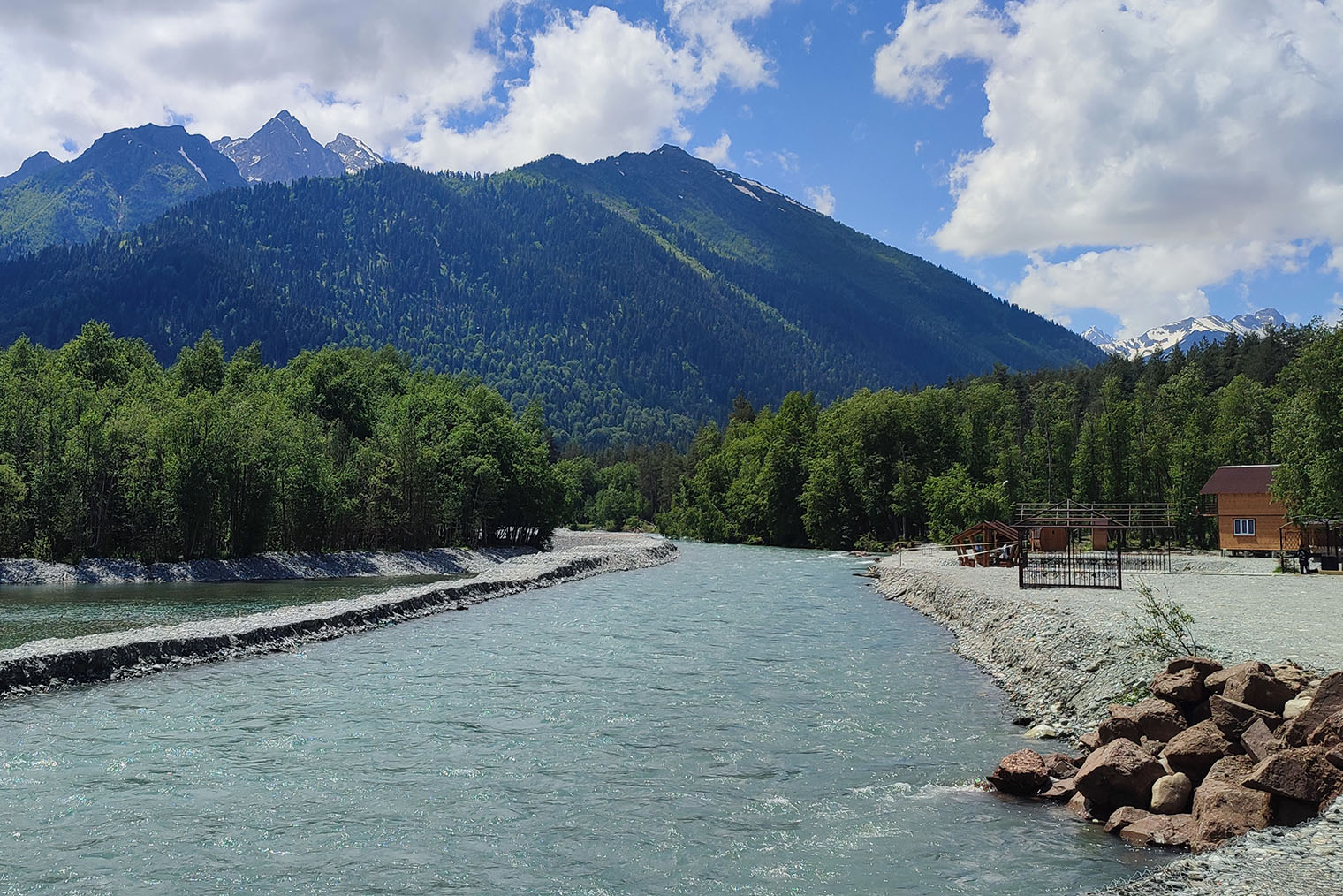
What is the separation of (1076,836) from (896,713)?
23.8 feet

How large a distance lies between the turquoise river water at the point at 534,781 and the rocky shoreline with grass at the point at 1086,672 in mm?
995

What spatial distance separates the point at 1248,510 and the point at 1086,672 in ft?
193

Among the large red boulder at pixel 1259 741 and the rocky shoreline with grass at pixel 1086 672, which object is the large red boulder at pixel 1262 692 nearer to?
the large red boulder at pixel 1259 741

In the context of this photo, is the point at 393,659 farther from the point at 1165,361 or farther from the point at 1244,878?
the point at 1165,361

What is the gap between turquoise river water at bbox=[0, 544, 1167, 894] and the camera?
11195 mm

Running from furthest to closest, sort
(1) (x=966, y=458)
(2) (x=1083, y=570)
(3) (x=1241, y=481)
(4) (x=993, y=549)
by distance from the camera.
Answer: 1. (1) (x=966, y=458)
2. (3) (x=1241, y=481)
3. (4) (x=993, y=549)
4. (2) (x=1083, y=570)

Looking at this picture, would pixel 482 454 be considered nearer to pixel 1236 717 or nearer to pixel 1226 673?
pixel 1226 673

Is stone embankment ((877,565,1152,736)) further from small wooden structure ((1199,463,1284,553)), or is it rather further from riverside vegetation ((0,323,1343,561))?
small wooden structure ((1199,463,1284,553))

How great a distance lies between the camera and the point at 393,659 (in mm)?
27062

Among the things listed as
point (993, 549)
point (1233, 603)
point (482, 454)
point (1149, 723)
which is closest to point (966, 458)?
point (993, 549)

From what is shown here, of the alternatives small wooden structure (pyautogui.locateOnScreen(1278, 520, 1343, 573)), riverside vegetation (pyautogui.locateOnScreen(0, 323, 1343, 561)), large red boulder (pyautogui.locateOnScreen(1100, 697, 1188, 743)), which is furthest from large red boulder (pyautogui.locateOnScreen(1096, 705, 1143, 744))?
riverside vegetation (pyautogui.locateOnScreen(0, 323, 1343, 561))

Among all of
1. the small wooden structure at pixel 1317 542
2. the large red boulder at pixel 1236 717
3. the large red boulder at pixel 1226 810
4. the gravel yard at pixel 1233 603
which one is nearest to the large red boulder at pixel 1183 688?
the large red boulder at pixel 1236 717

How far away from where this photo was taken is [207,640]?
27562mm

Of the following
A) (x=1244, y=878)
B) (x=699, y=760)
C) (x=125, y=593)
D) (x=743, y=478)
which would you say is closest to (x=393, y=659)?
(x=699, y=760)
